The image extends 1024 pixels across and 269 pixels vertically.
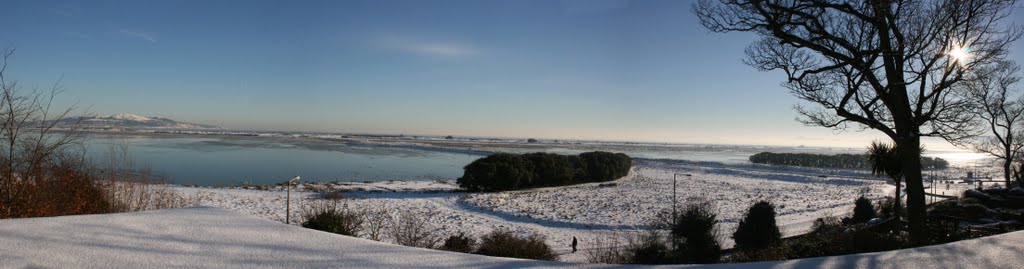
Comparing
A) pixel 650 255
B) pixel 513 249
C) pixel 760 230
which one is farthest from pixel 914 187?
pixel 513 249

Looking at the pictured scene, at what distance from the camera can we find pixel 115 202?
10.4 meters

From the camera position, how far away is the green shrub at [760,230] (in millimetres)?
10727

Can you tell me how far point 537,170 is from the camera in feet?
96.3

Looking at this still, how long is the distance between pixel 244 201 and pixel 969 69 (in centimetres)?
1870

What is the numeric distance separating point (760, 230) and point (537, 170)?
18.9 metres

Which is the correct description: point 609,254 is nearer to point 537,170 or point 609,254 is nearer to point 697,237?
point 697,237

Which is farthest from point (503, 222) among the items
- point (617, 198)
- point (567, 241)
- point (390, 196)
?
point (617, 198)

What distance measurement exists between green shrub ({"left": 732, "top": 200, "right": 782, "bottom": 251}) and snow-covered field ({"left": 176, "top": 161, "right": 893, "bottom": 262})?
2078 mm

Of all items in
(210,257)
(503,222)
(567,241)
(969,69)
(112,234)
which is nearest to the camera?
(210,257)

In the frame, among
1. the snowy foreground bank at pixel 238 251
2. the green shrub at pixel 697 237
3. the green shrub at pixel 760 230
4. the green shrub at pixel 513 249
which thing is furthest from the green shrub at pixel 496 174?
the snowy foreground bank at pixel 238 251

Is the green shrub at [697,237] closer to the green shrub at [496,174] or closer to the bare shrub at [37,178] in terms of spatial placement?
the bare shrub at [37,178]

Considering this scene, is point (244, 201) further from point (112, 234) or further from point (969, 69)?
point (969, 69)

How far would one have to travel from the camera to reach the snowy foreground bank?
3.54 m

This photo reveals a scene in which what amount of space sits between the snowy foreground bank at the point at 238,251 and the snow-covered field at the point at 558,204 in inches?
262
